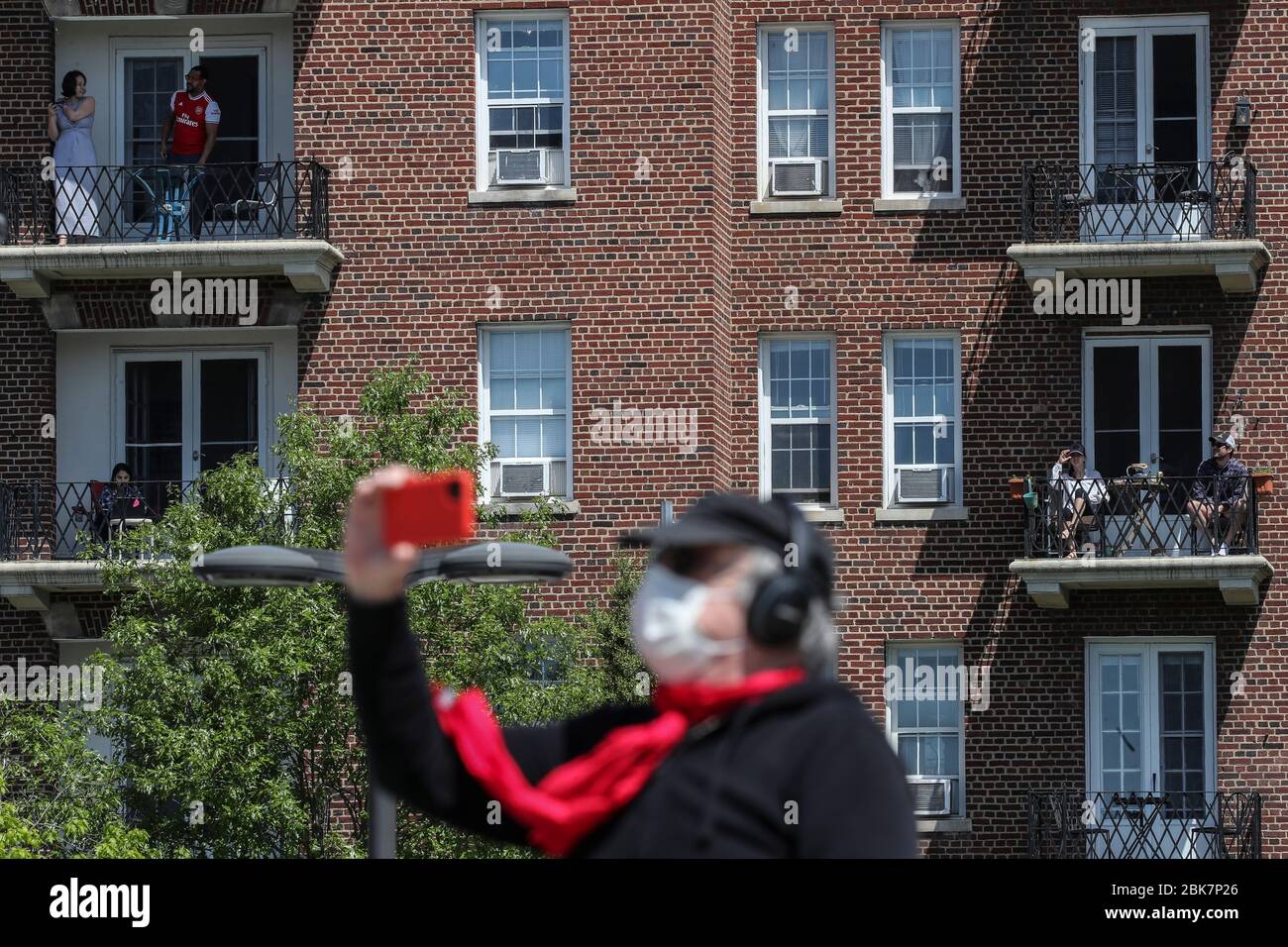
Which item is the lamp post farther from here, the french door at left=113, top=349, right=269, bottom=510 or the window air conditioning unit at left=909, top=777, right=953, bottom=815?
the french door at left=113, top=349, right=269, bottom=510

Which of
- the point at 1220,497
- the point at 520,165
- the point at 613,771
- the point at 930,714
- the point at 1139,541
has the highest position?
the point at 520,165

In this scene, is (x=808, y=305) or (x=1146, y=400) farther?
(x=808, y=305)

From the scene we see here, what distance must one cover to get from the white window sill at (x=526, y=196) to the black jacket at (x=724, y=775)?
88.4ft

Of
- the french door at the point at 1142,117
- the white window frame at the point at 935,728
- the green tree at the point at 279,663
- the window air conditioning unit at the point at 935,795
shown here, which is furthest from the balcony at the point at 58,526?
the french door at the point at 1142,117

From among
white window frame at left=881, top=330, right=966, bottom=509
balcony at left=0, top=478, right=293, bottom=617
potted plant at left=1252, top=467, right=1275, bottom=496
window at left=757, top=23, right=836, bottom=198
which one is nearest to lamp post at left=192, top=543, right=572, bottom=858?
balcony at left=0, top=478, right=293, bottom=617

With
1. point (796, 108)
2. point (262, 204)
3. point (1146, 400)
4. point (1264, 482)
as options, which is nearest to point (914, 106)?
point (796, 108)

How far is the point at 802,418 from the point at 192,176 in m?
8.17

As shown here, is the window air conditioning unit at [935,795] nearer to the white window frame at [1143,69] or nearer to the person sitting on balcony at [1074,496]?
the person sitting on balcony at [1074,496]

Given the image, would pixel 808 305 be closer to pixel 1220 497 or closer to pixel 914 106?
pixel 914 106

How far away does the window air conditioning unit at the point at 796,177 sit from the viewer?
105 ft

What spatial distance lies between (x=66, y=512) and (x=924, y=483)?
10.6 metres

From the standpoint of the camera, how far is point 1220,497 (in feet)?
100.0

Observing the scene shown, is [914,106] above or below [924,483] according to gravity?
above

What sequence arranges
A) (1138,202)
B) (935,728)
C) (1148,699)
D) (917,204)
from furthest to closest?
(917,204)
(1138,202)
(935,728)
(1148,699)
